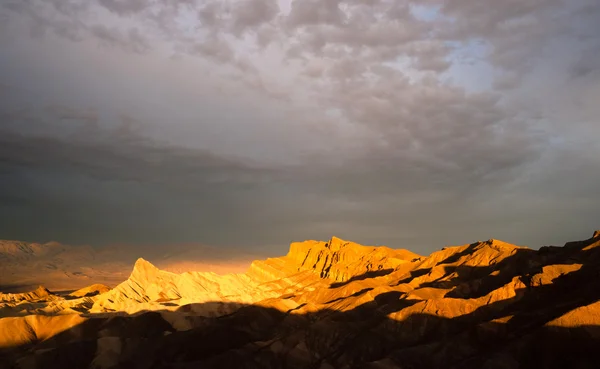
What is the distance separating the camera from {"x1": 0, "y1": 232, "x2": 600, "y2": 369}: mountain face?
88.2 meters

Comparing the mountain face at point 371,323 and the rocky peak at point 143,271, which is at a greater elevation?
the rocky peak at point 143,271

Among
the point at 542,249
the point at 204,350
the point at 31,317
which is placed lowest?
the point at 204,350

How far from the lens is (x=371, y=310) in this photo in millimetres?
128250

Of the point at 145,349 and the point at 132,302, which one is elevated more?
the point at 132,302

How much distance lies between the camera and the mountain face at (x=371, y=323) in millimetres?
88188

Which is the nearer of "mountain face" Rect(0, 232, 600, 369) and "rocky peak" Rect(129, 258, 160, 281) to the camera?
"mountain face" Rect(0, 232, 600, 369)

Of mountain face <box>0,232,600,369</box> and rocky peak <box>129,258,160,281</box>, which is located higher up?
rocky peak <box>129,258,160,281</box>

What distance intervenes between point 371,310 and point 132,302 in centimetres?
6632

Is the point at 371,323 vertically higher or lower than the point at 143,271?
lower

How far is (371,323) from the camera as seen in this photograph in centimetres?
11794

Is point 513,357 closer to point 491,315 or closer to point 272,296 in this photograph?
point 491,315

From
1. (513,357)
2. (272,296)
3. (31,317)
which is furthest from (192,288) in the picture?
(513,357)

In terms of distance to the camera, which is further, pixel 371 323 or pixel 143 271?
pixel 143 271

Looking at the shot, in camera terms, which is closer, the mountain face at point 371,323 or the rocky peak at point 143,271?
the mountain face at point 371,323
